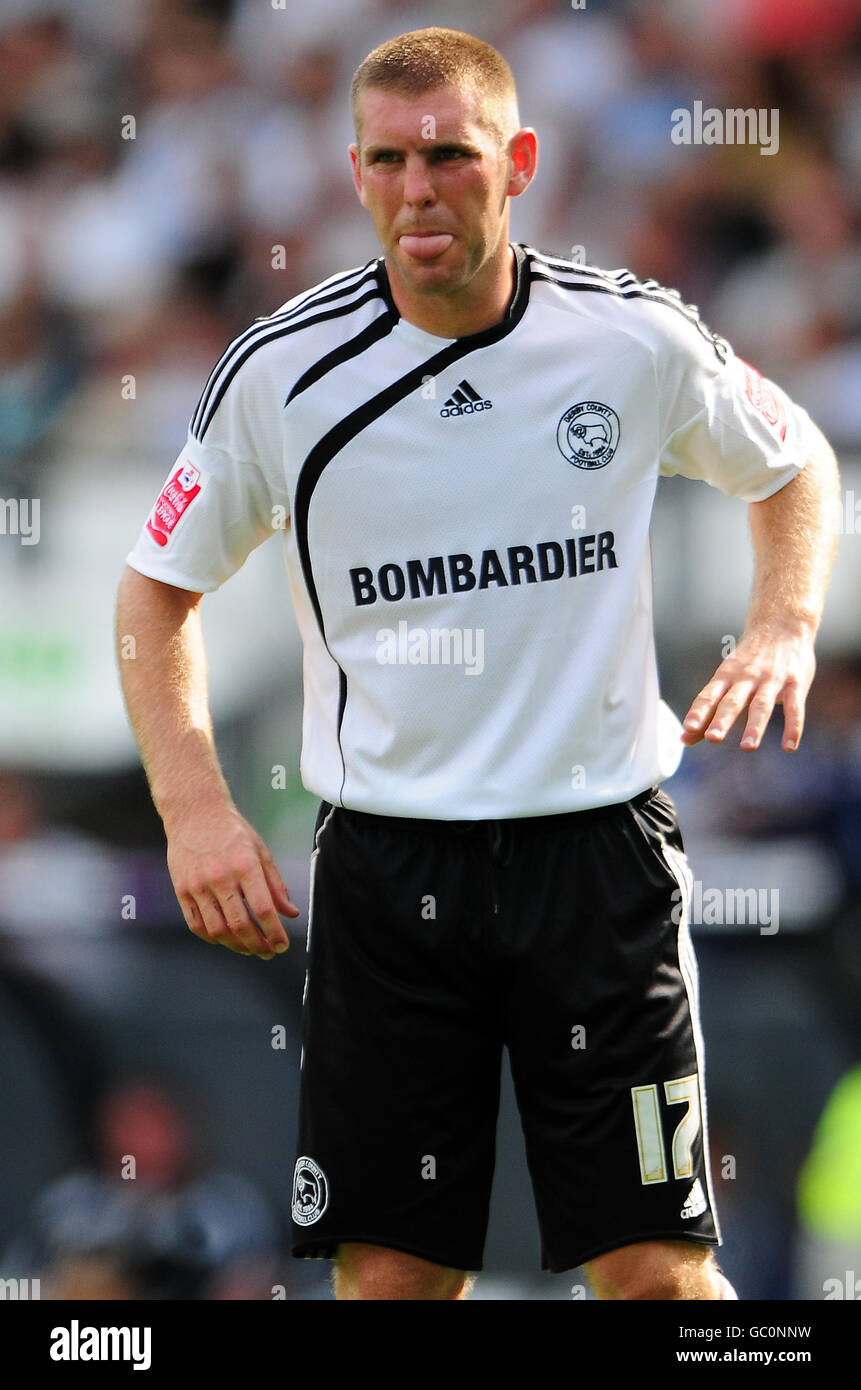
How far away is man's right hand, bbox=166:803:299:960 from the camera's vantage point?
200cm

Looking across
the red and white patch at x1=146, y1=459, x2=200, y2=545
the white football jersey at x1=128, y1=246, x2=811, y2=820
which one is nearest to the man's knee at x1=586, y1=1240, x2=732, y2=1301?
the white football jersey at x1=128, y1=246, x2=811, y2=820

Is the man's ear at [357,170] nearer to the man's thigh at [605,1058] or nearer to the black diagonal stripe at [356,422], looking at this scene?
the black diagonal stripe at [356,422]

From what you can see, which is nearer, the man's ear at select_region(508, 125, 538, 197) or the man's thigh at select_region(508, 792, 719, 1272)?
the man's thigh at select_region(508, 792, 719, 1272)

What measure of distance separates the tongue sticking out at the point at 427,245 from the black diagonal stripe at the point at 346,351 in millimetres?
135

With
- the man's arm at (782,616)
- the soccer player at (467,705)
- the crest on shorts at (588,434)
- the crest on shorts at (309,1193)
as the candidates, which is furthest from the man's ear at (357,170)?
the crest on shorts at (309,1193)

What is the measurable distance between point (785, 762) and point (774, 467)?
4.76 feet

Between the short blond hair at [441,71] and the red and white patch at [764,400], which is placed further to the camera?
the red and white patch at [764,400]

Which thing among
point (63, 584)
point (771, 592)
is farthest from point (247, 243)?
point (771, 592)

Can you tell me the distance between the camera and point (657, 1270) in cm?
206

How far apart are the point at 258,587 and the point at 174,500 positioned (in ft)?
4.47

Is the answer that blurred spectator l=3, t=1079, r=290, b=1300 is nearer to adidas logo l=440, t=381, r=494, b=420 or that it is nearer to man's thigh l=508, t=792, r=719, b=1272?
man's thigh l=508, t=792, r=719, b=1272

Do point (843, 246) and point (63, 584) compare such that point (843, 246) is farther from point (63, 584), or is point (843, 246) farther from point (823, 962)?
point (63, 584)

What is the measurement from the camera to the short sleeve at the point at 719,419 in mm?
2170
